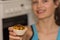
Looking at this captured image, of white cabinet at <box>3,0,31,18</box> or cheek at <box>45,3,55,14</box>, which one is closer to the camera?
cheek at <box>45,3,55,14</box>

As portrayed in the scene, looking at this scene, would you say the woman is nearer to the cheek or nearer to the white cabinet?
the cheek

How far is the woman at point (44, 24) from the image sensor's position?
1.29 metres

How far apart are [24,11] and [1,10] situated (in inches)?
12.8

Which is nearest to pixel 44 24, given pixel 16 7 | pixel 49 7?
pixel 49 7

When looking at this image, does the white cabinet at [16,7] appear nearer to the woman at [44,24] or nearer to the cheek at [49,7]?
the woman at [44,24]

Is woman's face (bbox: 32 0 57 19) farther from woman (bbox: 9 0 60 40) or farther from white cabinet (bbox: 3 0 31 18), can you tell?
white cabinet (bbox: 3 0 31 18)

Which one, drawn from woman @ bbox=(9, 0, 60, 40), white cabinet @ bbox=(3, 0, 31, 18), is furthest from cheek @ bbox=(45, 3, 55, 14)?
white cabinet @ bbox=(3, 0, 31, 18)

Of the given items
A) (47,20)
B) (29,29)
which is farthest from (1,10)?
(47,20)

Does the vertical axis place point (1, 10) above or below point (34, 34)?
above

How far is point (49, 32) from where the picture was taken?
55.7 inches

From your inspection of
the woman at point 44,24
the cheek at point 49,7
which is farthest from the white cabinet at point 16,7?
the cheek at point 49,7

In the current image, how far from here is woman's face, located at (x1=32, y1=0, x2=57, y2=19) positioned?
1.28 metres

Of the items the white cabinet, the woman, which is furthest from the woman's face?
the white cabinet

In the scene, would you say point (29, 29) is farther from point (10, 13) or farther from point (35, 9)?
point (10, 13)
